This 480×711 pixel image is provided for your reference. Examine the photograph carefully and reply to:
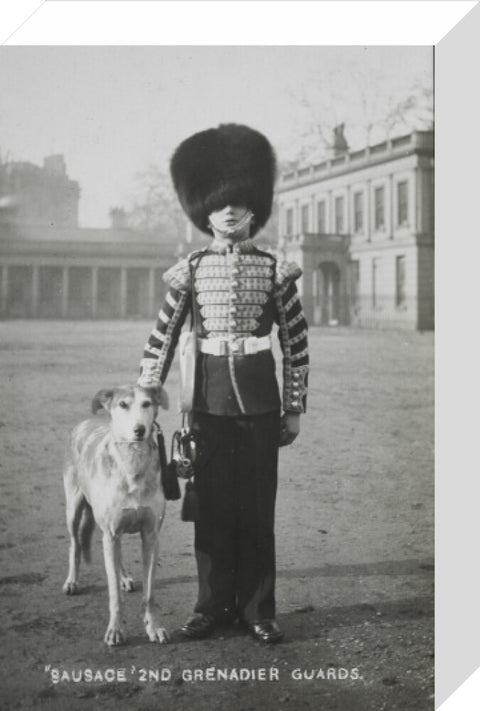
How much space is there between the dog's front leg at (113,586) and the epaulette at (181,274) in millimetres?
973

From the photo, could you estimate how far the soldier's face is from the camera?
9.32ft

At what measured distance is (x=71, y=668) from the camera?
2729 millimetres

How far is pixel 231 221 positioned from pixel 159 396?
732 millimetres

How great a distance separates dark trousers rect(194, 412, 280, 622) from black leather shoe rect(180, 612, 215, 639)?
3cm

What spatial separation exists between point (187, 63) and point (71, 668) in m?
2.46

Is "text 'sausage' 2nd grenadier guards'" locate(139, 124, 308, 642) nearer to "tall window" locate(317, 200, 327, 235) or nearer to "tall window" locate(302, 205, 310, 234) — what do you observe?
"tall window" locate(302, 205, 310, 234)

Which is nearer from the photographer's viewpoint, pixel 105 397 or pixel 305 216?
pixel 105 397

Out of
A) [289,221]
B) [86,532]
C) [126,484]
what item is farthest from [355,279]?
[86,532]

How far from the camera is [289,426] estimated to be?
115 inches

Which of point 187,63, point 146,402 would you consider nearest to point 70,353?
point 146,402

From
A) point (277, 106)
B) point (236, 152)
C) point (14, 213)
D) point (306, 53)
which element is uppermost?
point (306, 53)

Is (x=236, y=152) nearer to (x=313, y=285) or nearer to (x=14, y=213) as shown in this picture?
(x=313, y=285)

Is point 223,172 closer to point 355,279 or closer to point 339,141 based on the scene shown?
point 339,141

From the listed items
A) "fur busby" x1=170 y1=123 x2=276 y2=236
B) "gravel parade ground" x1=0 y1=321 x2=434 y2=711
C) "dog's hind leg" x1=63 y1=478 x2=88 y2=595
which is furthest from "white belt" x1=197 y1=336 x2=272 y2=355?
"dog's hind leg" x1=63 y1=478 x2=88 y2=595
